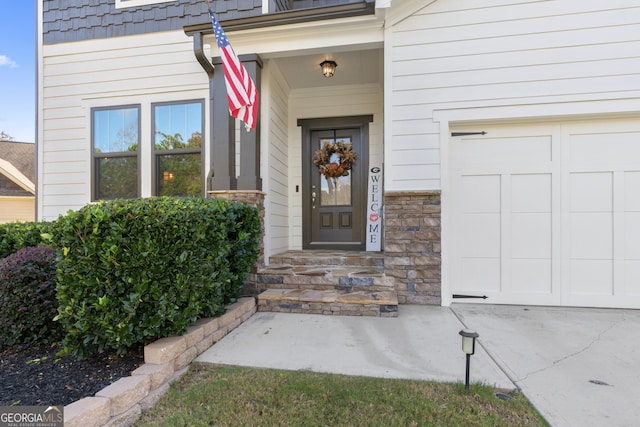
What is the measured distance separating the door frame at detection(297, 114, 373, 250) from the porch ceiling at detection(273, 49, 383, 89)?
55 centimetres

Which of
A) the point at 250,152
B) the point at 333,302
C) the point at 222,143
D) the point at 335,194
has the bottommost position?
the point at 333,302

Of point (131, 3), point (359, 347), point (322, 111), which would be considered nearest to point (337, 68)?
point (322, 111)

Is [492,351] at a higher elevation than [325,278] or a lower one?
lower

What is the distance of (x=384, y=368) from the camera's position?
7.29 feet

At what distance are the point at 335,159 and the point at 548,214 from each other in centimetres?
298

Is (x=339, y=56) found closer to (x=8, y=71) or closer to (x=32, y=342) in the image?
(x=32, y=342)

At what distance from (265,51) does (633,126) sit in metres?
4.37

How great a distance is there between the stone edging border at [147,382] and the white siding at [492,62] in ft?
8.35

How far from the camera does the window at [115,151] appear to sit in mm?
4531

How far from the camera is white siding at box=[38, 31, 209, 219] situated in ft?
14.3

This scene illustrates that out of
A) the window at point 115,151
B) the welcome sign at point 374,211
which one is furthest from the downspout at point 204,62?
the welcome sign at point 374,211

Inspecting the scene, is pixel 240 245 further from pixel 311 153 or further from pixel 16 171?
pixel 16 171

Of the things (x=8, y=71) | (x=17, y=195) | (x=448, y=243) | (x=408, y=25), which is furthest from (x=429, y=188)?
(x=8, y=71)

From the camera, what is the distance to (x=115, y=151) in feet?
15.0
